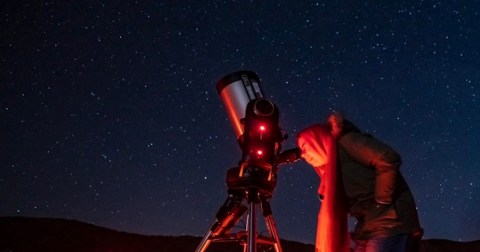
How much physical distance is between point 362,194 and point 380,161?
10.2 inches

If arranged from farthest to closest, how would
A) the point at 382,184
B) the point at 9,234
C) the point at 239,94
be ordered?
the point at 9,234, the point at 239,94, the point at 382,184

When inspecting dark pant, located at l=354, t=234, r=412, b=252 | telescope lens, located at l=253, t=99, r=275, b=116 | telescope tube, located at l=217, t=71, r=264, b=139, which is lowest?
dark pant, located at l=354, t=234, r=412, b=252

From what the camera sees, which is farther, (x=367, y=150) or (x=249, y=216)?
(x=249, y=216)

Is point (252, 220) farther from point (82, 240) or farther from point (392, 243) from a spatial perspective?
point (82, 240)

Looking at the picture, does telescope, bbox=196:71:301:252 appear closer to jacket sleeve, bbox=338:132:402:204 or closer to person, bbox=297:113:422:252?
person, bbox=297:113:422:252

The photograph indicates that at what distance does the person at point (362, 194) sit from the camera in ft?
7.82

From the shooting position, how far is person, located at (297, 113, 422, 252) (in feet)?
7.82

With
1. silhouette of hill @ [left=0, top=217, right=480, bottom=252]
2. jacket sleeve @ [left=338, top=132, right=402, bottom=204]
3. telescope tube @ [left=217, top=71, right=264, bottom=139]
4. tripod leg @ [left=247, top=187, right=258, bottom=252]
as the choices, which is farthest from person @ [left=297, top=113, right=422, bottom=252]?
silhouette of hill @ [left=0, top=217, right=480, bottom=252]

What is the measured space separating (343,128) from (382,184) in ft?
1.48

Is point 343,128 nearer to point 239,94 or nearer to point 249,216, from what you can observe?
point 249,216

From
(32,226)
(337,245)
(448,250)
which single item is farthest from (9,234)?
(448,250)

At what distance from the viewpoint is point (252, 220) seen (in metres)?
2.64

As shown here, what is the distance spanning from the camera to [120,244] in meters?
12.7

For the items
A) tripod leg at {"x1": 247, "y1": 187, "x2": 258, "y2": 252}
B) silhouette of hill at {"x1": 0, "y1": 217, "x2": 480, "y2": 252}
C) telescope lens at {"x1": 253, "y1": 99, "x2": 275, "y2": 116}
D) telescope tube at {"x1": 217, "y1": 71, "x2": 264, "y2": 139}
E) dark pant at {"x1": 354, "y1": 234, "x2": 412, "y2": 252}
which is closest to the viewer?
dark pant at {"x1": 354, "y1": 234, "x2": 412, "y2": 252}
